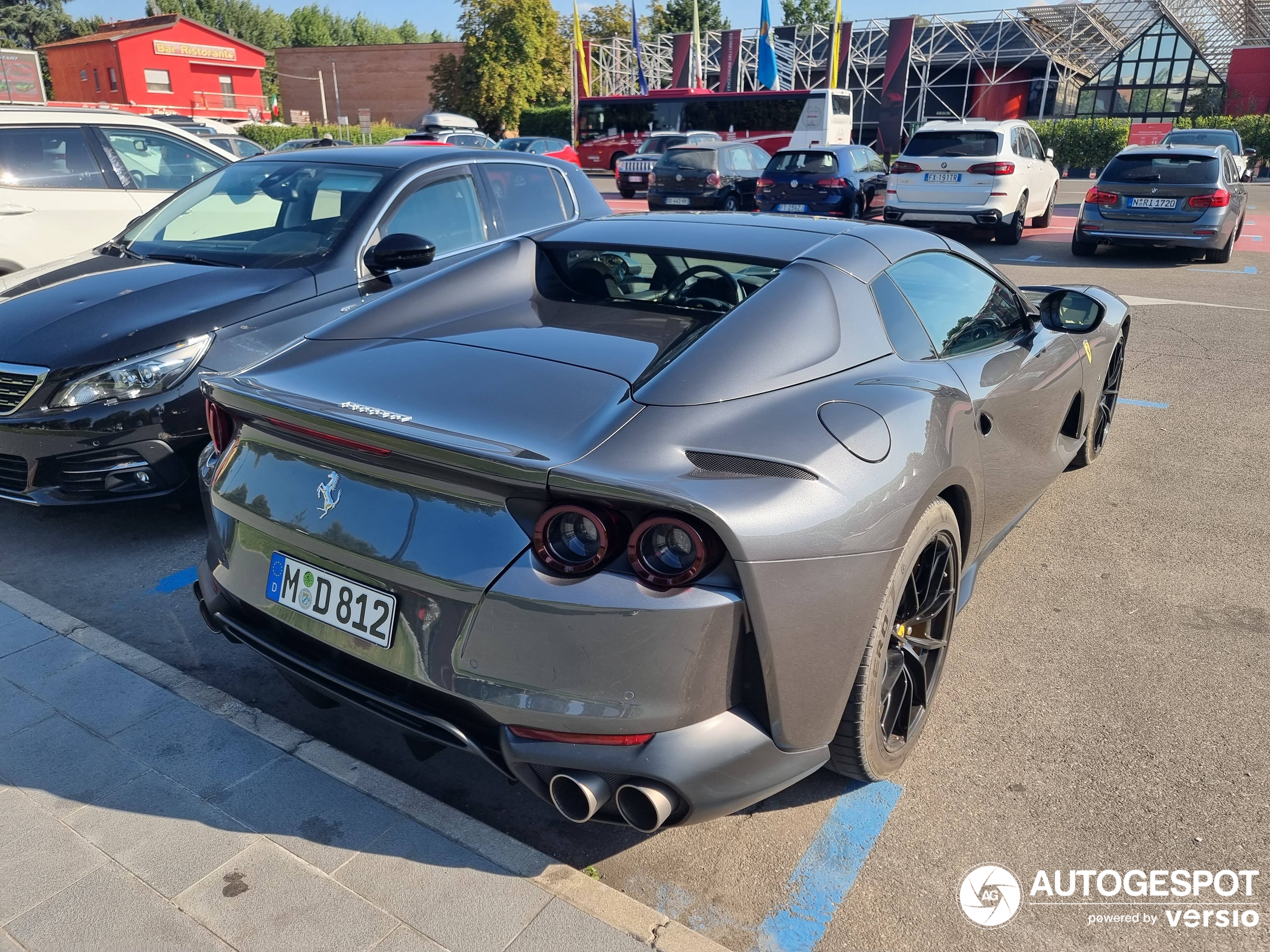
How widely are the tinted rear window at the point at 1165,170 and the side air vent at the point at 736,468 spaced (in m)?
12.4

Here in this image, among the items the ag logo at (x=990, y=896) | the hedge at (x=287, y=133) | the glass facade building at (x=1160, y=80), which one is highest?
the glass facade building at (x=1160, y=80)

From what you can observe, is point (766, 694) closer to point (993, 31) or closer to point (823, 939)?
point (823, 939)

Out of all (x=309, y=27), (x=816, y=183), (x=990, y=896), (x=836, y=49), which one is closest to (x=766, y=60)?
(x=836, y=49)

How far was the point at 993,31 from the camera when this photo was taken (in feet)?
134

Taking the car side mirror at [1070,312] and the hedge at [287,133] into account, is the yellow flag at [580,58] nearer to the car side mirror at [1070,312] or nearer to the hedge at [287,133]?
the hedge at [287,133]

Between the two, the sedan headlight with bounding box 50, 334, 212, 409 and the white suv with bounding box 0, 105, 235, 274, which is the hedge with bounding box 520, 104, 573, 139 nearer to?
the white suv with bounding box 0, 105, 235, 274

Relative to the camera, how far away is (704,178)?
1914 cm

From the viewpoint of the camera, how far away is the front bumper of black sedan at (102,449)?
3932mm

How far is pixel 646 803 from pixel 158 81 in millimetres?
68690

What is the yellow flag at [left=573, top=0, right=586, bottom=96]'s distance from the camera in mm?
38438

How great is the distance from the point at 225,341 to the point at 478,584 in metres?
2.75

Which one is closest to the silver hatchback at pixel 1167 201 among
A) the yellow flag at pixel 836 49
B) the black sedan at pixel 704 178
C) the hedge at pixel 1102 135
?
the black sedan at pixel 704 178

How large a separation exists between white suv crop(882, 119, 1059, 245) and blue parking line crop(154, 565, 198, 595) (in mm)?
13051

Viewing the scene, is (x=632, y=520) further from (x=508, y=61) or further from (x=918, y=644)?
(x=508, y=61)
